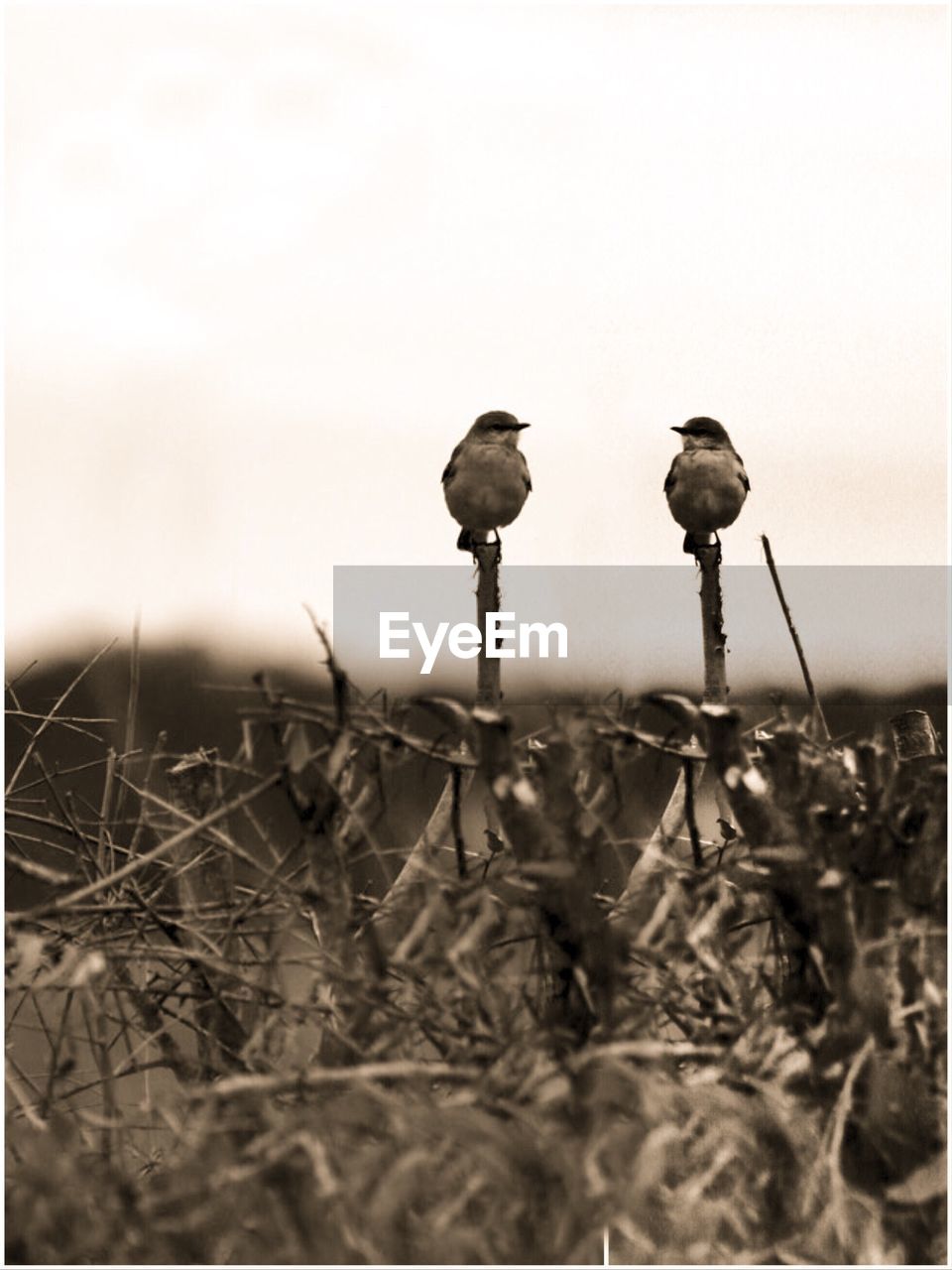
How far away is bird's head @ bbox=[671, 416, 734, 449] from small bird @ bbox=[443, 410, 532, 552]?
0.49 metres

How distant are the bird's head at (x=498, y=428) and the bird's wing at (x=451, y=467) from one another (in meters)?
0.05

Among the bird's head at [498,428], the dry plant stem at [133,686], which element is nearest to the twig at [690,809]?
the dry plant stem at [133,686]

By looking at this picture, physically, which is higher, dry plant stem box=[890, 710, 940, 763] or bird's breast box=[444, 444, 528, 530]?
bird's breast box=[444, 444, 528, 530]

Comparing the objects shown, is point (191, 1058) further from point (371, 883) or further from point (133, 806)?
point (133, 806)

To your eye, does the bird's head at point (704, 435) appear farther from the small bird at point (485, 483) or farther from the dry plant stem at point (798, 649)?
the dry plant stem at point (798, 649)

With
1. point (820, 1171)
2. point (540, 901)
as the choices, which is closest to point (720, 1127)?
point (820, 1171)

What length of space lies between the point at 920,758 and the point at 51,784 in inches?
70.3

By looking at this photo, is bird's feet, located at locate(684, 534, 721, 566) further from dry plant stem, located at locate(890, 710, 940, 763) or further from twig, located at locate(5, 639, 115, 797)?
twig, located at locate(5, 639, 115, 797)

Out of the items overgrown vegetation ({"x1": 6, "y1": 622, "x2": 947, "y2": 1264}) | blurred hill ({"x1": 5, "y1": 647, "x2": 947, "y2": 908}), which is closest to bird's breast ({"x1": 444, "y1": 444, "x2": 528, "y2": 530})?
blurred hill ({"x1": 5, "y1": 647, "x2": 947, "y2": 908})

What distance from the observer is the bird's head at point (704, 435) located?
4.62 m

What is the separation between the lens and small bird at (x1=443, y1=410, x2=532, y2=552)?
15.0ft

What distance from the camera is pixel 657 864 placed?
289cm

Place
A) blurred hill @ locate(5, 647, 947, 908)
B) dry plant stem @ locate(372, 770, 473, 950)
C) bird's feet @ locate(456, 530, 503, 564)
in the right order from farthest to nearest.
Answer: bird's feet @ locate(456, 530, 503, 564) → blurred hill @ locate(5, 647, 947, 908) → dry plant stem @ locate(372, 770, 473, 950)

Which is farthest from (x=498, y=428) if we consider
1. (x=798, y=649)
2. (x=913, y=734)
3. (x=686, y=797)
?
(x=686, y=797)
